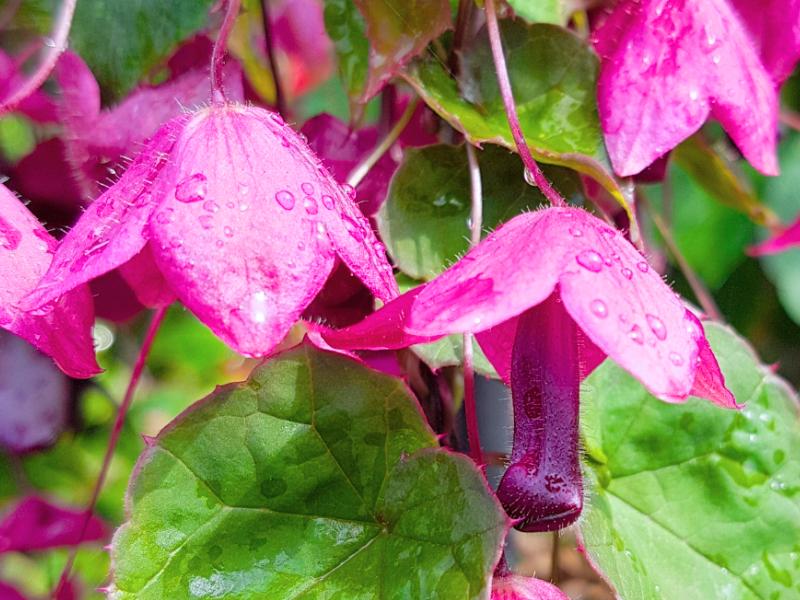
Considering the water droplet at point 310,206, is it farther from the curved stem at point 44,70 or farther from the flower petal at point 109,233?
the curved stem at point 44,70

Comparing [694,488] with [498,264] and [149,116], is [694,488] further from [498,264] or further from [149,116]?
[149,116]

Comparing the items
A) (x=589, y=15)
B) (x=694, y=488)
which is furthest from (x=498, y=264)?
(x=589, y=15)


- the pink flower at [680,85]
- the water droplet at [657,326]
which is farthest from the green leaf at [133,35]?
the water droplet at [657,326]

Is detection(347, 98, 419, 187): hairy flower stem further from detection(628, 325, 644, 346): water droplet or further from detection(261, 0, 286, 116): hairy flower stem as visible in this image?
detection(628, 325, 644, 346): water droplet

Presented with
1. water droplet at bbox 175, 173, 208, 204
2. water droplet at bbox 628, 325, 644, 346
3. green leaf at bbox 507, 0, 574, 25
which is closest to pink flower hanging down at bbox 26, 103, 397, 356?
water droplet at bbox 175, 173, 208, 204

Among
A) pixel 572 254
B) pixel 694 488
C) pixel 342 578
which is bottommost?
pixel 694 488

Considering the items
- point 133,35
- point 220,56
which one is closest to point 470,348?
point 220,56
